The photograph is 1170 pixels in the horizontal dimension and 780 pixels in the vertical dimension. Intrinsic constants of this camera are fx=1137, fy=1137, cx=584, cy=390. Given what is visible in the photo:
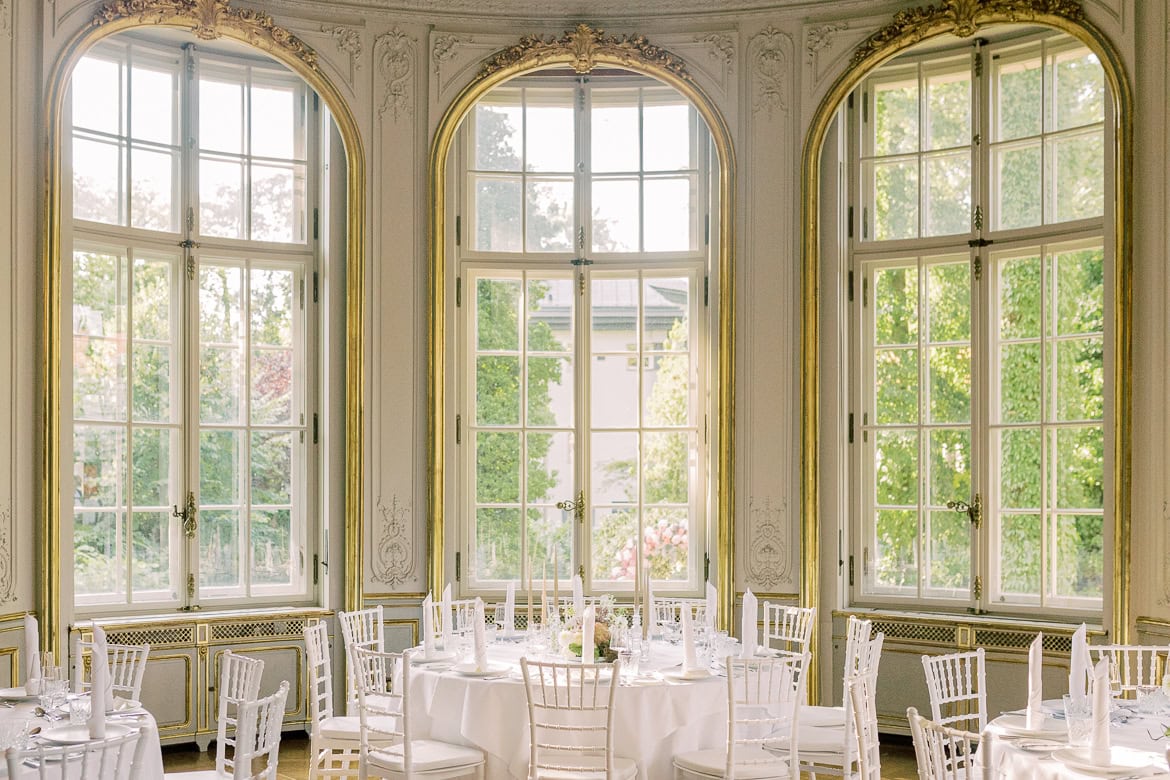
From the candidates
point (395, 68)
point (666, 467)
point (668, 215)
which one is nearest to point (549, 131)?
point (668, 215)

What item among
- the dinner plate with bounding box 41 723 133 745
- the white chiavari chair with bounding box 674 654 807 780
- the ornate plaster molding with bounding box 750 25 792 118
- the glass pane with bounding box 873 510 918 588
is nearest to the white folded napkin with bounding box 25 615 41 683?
the dinner plate with bounding box 41 723 133 745

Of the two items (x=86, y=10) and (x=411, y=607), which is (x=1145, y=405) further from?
(x=86, y=10)

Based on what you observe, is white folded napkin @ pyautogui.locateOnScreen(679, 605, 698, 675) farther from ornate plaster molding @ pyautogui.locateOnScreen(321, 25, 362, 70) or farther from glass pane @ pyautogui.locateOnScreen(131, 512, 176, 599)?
ornate plaster molding @ pyautogui.locateOnScreen(321, 25, 362, 70)

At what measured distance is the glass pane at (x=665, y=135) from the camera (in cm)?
736

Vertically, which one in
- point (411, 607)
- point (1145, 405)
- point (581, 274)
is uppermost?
point (581, 274)

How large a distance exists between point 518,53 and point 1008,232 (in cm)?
313

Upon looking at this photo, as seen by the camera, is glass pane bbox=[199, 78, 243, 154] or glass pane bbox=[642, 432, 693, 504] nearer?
glass pane bbox=[199, 78, 243, 154]

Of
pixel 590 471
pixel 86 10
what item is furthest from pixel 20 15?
pixel 590 471

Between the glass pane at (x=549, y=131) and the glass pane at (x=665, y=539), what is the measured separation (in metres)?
2.30

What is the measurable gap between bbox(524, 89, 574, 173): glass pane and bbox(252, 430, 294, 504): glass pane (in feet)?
7.71

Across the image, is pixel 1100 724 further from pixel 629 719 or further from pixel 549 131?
pixel 549 131

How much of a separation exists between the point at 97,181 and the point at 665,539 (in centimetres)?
403

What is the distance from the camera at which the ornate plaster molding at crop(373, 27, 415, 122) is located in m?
6.96

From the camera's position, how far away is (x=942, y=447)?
677cm
